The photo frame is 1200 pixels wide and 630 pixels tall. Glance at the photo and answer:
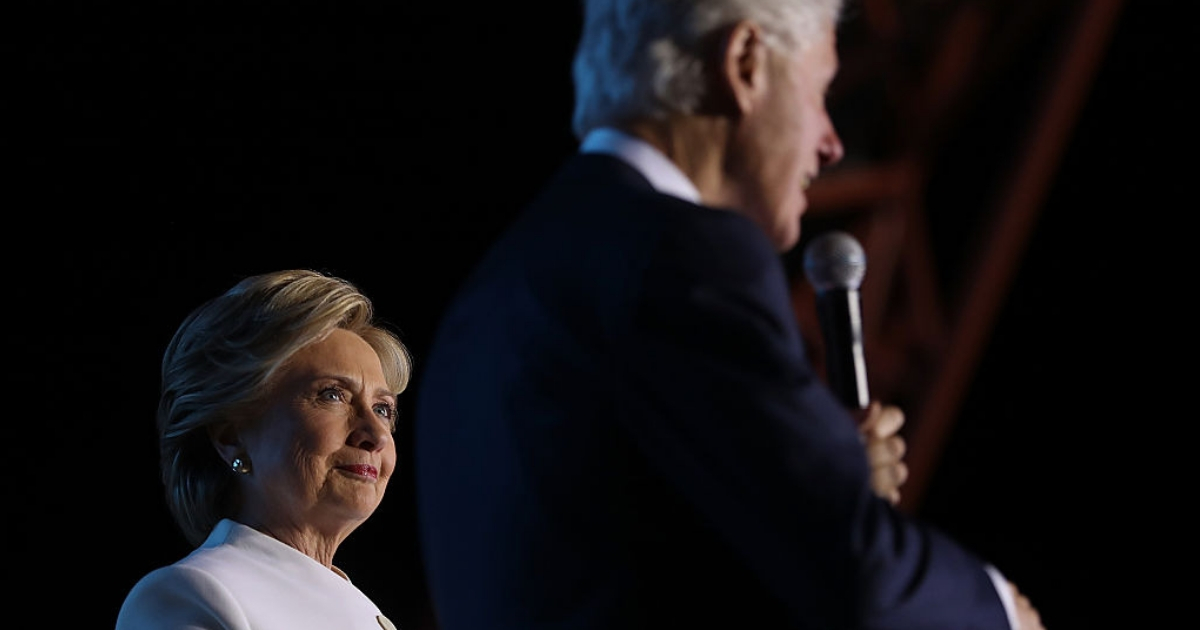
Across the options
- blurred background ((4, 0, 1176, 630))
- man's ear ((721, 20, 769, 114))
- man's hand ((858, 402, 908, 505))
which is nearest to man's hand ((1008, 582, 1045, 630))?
man's hand ((858, 402, 908, 505))

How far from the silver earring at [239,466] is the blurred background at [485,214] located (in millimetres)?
282

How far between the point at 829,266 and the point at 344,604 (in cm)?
78

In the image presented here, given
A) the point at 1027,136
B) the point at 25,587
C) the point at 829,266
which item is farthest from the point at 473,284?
the point at 1027,136

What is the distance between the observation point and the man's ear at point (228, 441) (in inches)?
62.9

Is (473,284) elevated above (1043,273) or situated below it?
above

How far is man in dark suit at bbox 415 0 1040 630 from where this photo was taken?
1.16 metres

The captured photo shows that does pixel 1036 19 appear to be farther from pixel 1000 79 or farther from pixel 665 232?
pixel 665 232

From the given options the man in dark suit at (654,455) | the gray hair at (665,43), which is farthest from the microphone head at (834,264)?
the man in dark suit at (654,455)

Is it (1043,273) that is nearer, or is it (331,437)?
(331,437)

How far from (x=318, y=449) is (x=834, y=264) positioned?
0.75 meters

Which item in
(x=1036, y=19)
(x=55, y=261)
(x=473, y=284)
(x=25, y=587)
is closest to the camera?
(x=473, y=284)

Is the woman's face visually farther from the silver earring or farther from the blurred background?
the blurred background

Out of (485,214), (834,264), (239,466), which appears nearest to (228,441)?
(239,466)

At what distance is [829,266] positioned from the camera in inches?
75.6
